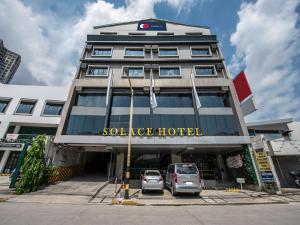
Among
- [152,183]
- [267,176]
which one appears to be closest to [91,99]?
[152,183]

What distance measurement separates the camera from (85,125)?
699 inches

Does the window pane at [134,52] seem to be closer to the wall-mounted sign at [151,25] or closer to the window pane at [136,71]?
the window pane at [136,71]

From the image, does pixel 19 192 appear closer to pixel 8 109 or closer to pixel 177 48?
pixel 8 109

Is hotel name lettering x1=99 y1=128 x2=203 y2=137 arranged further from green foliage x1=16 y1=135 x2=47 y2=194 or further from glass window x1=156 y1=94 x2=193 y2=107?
green foliage x1=16 y1=135 x2=47 y2=194

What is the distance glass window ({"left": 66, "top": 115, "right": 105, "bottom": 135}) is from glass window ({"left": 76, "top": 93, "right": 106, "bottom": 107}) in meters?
1.98

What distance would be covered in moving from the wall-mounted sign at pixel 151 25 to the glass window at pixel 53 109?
1898 centimetres

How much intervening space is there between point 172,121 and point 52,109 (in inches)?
690

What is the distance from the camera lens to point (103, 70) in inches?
901

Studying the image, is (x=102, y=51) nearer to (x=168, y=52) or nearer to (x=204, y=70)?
(x=168, y=52)

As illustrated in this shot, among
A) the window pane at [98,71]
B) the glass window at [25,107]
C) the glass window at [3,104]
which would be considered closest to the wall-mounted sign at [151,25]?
the window pane at [98,71]

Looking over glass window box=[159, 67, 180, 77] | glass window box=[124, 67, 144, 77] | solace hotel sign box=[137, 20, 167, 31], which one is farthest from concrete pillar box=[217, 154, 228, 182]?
Result: solace hotel sign box=[137, 20, 167, 31]

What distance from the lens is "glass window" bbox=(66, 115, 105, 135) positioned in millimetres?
17297

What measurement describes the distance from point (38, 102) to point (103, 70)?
1050cm

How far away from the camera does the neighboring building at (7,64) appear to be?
96.1 metres
